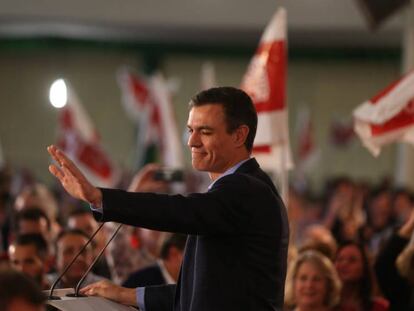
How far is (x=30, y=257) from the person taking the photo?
23.7 ft

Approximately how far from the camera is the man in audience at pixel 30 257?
7.08m

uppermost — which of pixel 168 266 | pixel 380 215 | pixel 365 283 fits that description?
pixel 380 215

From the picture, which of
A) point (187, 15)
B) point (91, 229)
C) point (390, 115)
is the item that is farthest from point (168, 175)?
point (187, 15)

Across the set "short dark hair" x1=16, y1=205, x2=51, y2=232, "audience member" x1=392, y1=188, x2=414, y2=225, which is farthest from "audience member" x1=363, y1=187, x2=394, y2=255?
"short dark hair" x1=16, y1=205, x2=51, y2=232

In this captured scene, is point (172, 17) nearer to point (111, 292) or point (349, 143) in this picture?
point (349, 143)

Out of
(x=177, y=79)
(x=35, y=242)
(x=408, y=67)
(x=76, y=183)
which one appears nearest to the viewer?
(x=76, y=183)

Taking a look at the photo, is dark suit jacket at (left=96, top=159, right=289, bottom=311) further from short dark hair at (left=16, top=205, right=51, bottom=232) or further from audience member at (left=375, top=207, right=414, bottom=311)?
short dark hair at (left=16, top=205, right=51, bottom=232)

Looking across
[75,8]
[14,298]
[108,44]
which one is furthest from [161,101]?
[108,44]

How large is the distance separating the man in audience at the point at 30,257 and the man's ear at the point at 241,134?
2752 mm

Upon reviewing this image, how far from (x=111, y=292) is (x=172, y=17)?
68.8ft

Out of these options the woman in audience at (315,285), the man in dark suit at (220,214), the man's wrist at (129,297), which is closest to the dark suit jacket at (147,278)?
the woman in audience at (315,285)

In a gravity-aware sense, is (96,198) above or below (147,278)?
above

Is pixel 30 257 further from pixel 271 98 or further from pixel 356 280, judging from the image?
pixel 271 98

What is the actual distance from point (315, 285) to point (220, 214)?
3.00 m
